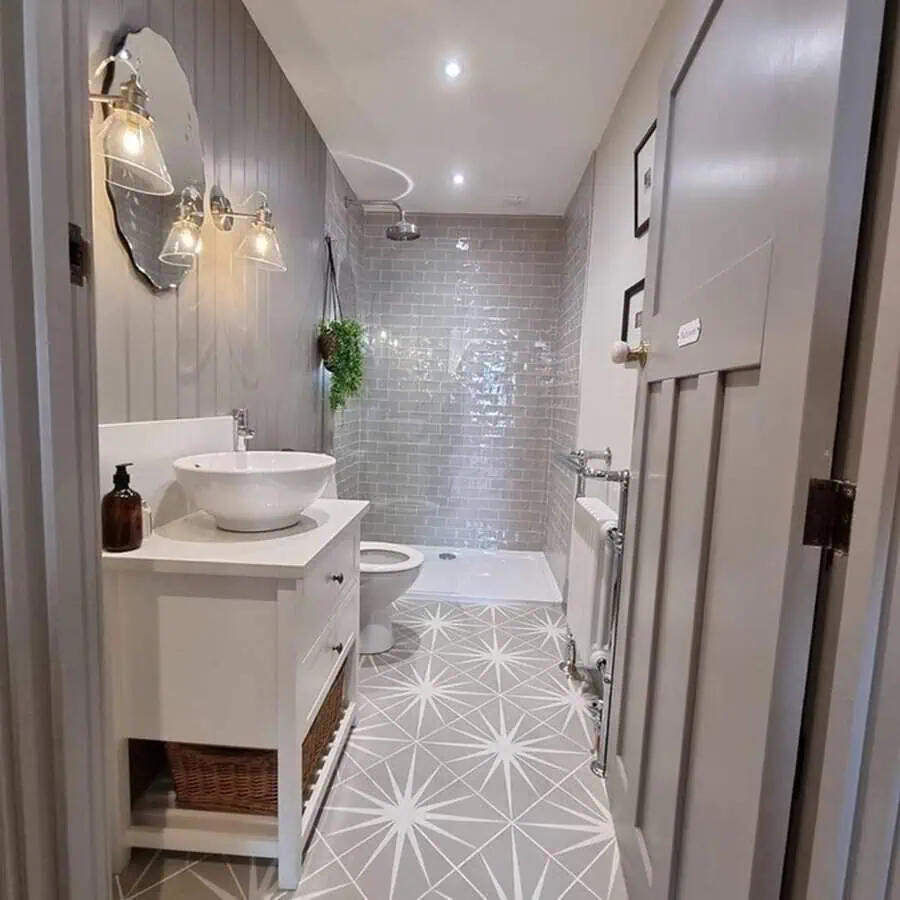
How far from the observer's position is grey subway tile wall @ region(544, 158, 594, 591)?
2949 mm

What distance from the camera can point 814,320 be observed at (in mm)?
543

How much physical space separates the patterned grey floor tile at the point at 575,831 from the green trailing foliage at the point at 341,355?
7.12ft

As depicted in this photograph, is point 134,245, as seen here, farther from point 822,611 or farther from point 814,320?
point 822,611

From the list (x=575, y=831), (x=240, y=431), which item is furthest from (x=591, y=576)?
(x=240, y=431)

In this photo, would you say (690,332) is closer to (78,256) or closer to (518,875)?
(78,256)

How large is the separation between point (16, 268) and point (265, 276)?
1.65m

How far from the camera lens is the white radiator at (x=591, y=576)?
187 cm

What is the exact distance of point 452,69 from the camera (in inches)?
80.2

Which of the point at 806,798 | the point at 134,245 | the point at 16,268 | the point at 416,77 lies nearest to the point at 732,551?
the point at 806,798

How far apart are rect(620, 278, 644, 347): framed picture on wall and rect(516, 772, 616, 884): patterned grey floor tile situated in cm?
150

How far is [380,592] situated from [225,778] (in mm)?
1002

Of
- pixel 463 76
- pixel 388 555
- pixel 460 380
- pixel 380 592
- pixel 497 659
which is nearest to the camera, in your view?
pixel 463 76

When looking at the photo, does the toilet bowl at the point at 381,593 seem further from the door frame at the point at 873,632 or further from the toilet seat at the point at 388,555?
the door frame at the point at 873,632

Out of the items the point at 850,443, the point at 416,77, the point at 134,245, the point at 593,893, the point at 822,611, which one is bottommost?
the point at 593,893
